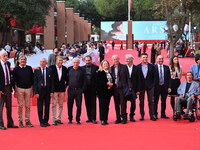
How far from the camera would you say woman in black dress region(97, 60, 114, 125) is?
979 cm

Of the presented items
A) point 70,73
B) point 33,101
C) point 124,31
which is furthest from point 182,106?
point 124,31

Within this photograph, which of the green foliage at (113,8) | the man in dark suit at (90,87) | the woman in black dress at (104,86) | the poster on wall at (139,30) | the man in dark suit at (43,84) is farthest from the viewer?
the green foliage at (113,8)

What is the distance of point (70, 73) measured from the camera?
32.8 ft

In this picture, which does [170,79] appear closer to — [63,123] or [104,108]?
[104,108]

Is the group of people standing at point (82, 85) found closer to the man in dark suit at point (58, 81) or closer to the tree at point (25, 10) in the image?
the man in dark suit at point (58, 81)

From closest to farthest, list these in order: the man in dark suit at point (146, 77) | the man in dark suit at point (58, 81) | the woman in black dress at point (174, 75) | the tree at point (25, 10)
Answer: the man in dark suit at point (58, 81) → the man in dark suit at point (146, 77) → the woman in black dress at point (174, 75) → the tree at point (25, 10)

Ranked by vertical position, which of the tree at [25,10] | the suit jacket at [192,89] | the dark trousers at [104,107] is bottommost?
the dark trousers at [104,107]

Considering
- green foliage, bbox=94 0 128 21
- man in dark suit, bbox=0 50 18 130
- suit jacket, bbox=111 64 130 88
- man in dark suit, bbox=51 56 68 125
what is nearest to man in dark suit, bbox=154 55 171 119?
suit jacket, bbox=111 64 130 88

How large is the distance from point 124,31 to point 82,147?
3008 inches

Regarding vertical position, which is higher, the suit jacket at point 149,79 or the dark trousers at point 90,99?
the suit jacket at point 149,79

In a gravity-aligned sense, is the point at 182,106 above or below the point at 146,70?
below

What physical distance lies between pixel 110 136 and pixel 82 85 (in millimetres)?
2138

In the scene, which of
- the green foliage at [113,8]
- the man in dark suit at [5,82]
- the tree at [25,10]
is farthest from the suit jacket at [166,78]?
the green foliage at [113,8]

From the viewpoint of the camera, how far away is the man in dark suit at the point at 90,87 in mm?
10203
